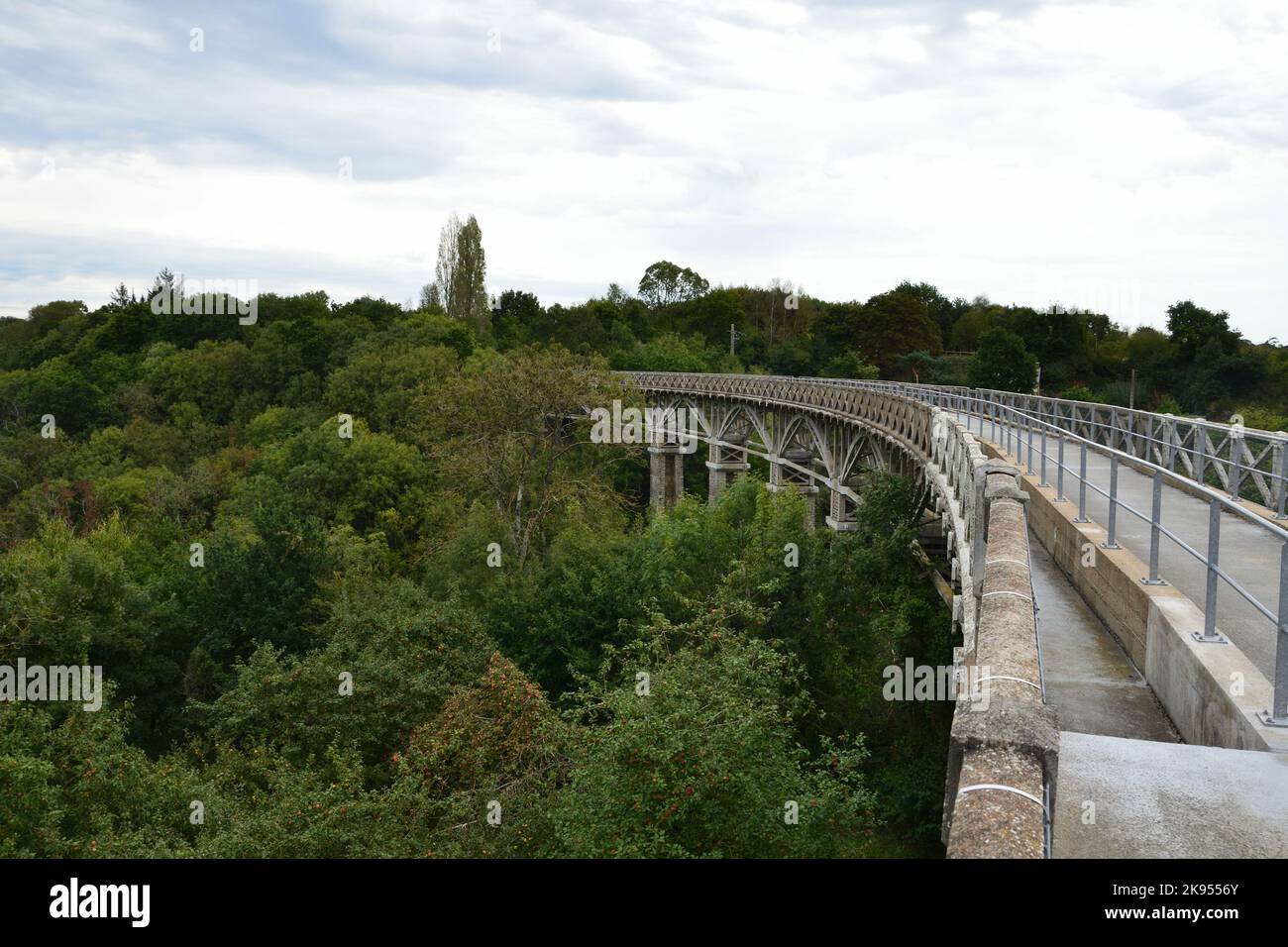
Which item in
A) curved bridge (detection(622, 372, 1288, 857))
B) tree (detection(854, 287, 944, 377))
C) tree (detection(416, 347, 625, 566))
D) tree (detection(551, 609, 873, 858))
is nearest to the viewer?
curved bridge (detection(622, 372, 1288, 857))

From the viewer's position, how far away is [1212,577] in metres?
6.01

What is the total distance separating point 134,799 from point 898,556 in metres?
13.4

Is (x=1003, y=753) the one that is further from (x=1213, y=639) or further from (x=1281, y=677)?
(x=1213, y=639)

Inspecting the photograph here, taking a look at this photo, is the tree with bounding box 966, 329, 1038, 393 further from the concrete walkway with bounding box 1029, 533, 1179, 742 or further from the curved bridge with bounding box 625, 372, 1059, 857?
the concrete walkway with bounding box 1029, 533, 1179, 742

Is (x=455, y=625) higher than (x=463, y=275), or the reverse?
(x=463, y=275)

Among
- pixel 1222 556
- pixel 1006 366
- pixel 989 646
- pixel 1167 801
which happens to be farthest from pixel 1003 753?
pixel 1006 366

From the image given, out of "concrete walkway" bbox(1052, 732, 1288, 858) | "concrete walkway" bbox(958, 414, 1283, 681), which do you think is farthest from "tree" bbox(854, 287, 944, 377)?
"concrete walkway" bbox(1052, 732, 1288, 858)

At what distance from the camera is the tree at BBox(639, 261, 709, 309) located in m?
114

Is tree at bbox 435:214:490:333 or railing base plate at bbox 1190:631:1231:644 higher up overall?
tree at bbox 435:214:490:333

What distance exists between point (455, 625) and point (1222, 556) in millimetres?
16922

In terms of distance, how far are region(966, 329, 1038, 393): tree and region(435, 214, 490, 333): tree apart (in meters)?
37.4

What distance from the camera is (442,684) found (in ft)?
67.4

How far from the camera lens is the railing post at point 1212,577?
5.80 m
